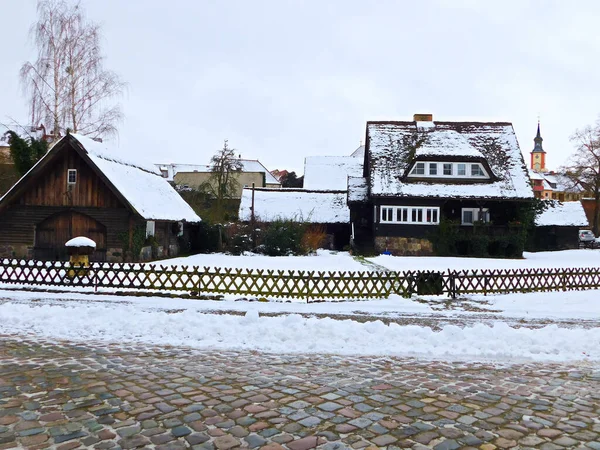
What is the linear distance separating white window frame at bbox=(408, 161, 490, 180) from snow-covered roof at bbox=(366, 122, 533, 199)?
2.09ft

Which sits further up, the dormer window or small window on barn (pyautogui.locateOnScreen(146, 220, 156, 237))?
the dormer window

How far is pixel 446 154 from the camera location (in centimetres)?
3466

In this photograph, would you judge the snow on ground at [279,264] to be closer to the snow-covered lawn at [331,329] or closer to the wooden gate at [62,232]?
the wooden gate at [62,232]

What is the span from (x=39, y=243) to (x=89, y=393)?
2178 centimetres

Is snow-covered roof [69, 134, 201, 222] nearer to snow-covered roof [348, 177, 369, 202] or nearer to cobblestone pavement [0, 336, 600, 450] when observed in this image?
snow-covered roof [348, 177, 369, 202]

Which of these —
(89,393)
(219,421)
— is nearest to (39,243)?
(89,393)

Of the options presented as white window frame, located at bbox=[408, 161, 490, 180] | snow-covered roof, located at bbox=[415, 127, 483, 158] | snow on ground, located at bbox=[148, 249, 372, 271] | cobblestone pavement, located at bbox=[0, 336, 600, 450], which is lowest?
cobblestone pavement, located at bbox=[0, 336, 600, 450]

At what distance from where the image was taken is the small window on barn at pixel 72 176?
956 inches

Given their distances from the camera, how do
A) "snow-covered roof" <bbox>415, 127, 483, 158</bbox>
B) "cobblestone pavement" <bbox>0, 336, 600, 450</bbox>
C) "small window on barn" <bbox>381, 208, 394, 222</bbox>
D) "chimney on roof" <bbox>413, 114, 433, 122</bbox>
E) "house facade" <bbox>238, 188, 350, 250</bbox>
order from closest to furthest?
1. "cobblestone pavement" <bbox>0, 336, 600, 450</bbox>
2. "small window on barn" <bbox>381, 208, 394, 222</bbox>
3. "snow-covered roof" <bbox>415, 127, 483, 158</bbox>
4. "house facade" <bbox>238, 188, 350, 250</bbox>
5. "chimney on roof" <bbox>413, 114, 433, 122</bbox>

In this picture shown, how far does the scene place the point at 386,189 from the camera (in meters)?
33.5

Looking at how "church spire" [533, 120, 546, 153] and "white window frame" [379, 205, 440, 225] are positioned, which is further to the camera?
"church spire" [533, 120, 546, 153]

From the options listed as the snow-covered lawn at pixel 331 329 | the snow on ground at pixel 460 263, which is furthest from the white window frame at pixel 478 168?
the snow-covered lawn at pixel 331 329

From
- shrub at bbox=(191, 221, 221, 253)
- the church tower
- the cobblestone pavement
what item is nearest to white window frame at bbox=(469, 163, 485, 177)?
shrub at bbox=(191, 221, 221, 253)

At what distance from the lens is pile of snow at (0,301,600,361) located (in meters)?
8.76
